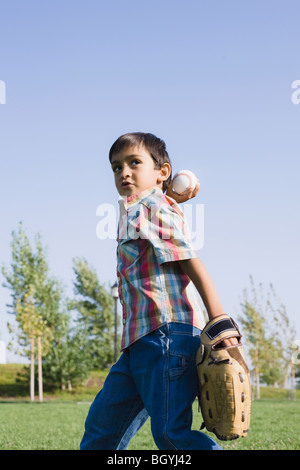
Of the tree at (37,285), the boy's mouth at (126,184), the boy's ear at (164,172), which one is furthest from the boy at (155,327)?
the tree at (37,285)

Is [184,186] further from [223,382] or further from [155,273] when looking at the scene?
[223,382]

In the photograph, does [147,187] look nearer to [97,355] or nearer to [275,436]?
[275,436]

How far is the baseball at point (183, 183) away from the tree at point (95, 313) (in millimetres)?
35185

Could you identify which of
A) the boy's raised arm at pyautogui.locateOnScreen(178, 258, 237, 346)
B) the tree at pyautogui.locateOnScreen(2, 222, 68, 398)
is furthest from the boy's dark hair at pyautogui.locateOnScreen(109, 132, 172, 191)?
the tree at pyautogui.locateOnScreen(2, 222, 68, 398)

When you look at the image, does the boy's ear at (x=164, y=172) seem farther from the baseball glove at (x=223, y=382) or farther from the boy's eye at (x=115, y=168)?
the baseball glove at (x=223, y=382)

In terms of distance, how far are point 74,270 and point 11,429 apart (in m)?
33.2

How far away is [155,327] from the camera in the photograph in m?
2.36

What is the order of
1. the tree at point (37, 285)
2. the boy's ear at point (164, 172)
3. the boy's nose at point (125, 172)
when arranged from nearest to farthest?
the boy's nose at point (125, 172), the boy's ear at point (164, 172), the tree at point (37, 285)

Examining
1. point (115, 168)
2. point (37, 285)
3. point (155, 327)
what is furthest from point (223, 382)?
point (37, 285)

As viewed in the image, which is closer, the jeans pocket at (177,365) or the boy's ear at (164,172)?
the jeans pocket at (177,365)

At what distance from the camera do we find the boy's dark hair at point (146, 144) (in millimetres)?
2828

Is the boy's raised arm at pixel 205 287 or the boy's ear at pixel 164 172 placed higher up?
the boy's ear at pixel 164 172

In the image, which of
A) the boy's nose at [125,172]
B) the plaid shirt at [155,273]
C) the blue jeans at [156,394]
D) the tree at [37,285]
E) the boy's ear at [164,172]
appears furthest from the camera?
the tree at [37,285]

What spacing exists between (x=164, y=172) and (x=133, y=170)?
9.0 inches
